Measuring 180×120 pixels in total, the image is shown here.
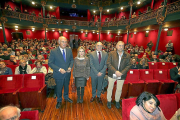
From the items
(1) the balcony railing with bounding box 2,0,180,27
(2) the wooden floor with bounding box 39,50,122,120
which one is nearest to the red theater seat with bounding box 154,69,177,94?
(2) the wooden floor with bounding box 39,50,122,120

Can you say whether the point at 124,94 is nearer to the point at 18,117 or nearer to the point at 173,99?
the point at 173,99

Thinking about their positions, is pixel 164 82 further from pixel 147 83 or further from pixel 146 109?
pixel 146 109

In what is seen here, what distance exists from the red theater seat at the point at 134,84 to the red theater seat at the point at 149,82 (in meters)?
0.17

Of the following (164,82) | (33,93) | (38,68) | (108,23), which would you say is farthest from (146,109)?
(108,23)

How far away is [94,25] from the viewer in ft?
48.1

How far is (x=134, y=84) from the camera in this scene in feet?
9.06

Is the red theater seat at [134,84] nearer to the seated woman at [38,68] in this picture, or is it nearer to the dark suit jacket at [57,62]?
the dark suit jacket at [57,62]

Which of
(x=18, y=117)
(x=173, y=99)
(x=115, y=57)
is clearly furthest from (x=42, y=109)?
(x=173, y=99)

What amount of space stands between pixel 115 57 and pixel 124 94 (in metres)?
1.43

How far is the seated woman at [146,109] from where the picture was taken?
1209mm

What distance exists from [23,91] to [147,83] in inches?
143

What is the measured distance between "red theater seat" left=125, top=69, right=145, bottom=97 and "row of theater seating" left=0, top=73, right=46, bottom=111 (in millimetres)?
2678

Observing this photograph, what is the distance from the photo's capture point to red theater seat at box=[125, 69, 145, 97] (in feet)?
9.09

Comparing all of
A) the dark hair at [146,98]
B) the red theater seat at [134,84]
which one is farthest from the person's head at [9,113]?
the red theater seat at [134,84]
